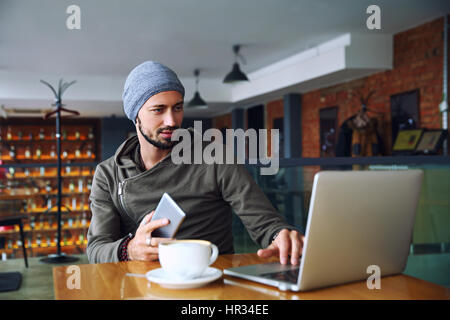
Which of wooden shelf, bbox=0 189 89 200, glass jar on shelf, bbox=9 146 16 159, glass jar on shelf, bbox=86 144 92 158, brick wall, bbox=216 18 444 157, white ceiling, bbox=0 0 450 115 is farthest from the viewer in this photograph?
glass jar on shelf, bbox=86 144 92 158

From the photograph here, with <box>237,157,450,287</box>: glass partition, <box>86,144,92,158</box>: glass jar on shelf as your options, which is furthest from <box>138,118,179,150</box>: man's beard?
<box>86,144,92,158</box>: glass jar on shelf

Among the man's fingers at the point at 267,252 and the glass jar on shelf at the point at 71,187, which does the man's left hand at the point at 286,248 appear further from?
the glass jar on shelf at the point at 71,187

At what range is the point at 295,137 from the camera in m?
9.05

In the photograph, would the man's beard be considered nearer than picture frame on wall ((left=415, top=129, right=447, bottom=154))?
Yes

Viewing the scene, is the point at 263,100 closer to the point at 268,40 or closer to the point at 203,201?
the point at 268,40

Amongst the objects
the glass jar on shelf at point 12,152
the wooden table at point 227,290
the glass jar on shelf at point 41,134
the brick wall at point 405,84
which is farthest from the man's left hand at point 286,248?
the glass jar on shelf at point 41,134

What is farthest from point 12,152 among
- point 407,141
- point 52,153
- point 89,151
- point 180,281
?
point 180,281

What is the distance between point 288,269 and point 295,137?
26.6 feet

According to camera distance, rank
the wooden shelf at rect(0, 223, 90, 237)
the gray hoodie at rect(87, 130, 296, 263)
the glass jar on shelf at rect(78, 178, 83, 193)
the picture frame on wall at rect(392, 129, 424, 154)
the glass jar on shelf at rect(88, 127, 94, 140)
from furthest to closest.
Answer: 1. the glass jar on shelf at rect(88, 127, 94, 140)
2. the picture frame on wall at rect(392, 129, 424, 154)
3. the glass jar on shelf at rect(78, 178, 83, 193)
4. the wooden shelf at rect(0, 223, 90, 237)
5. the gray hoodie at rect(87, 130, 296, 263)

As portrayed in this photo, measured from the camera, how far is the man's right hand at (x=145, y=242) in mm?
1095

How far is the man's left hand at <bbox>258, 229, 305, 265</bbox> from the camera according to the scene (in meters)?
1.11

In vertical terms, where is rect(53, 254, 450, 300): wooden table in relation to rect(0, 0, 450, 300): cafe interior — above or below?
below

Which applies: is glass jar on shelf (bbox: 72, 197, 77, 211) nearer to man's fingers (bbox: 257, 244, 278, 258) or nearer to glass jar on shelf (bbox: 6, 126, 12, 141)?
man's fingers (bbox: 257, 244, 278, 258)

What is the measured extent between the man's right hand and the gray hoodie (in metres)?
0.28
